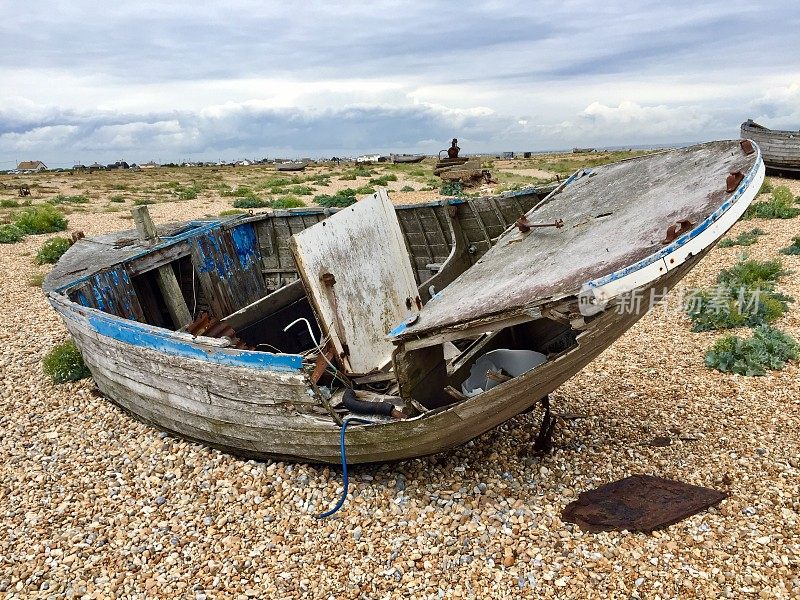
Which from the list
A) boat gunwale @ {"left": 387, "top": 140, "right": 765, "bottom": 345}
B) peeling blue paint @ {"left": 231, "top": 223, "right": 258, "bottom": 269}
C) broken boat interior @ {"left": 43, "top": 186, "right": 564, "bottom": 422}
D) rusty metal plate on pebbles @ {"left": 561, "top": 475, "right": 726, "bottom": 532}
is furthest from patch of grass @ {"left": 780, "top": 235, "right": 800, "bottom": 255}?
peeling blue paint @ {"left": 231, "top": 223, "right": 258, "bottom": 269}

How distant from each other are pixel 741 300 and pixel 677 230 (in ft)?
23.8

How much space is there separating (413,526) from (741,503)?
2.90m

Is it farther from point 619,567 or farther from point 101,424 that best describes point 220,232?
point 619,567

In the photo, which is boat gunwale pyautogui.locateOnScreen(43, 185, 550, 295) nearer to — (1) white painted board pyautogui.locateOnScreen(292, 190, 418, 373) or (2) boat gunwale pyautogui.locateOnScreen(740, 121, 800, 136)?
(1) white painted board pyautogui.locateOnScreen(292, 190, 418, 373)

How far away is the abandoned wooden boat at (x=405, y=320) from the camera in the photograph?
407cm

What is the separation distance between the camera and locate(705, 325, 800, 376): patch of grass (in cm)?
754

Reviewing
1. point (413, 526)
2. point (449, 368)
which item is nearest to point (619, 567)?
point (413, 526)

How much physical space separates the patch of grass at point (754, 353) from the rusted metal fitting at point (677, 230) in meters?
4.79

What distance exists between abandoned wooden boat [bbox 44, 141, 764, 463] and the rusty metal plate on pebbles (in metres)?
1.06

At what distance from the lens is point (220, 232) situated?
9.87m

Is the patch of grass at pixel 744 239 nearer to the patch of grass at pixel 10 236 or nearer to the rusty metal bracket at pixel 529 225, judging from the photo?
the rusty metal bracket at pixel 529 225

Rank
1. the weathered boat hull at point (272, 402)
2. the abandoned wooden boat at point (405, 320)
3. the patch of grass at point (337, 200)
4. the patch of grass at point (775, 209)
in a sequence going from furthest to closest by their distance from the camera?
the patch of grass at point (337, 200) < the patch of grass at point (775, 209) < the weathered boat hull at point (272, 402) < the abandoned wooden boat at point (405, 320)

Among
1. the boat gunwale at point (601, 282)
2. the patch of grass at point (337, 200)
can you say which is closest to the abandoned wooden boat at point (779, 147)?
the patch of grass at point (337, 200)

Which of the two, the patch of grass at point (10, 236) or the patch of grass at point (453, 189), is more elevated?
the patch of grass at point (10, 236)
